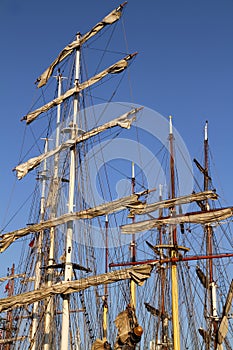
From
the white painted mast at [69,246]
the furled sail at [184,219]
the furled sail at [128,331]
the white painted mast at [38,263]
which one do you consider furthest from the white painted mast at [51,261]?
the furled sail at [128,331]

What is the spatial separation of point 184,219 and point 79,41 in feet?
39.5

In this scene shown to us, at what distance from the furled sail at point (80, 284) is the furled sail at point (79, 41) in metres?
13.0

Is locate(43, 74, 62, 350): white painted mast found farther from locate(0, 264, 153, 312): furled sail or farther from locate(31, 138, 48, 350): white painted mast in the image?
locate(0, 264, 153, 312): furled sail

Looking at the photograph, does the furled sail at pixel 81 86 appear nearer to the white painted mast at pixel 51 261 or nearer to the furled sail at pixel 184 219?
the white painted mast at pixel 51 261

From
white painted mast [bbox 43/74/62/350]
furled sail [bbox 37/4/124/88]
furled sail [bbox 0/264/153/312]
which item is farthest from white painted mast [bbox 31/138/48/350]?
→ furled sail [bbox 0/264/153/312]

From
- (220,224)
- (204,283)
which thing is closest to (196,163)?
(220,224)

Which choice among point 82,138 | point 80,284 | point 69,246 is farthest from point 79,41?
point 80,284

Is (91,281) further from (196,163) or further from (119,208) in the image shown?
(196,163)

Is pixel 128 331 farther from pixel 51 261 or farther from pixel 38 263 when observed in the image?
pixel 38 263

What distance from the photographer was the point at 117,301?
35.1 metres

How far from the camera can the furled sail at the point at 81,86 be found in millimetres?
25455

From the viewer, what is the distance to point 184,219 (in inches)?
1200

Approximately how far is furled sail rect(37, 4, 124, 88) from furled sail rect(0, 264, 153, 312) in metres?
13.0

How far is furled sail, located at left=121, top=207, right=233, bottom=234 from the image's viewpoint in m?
29.3
